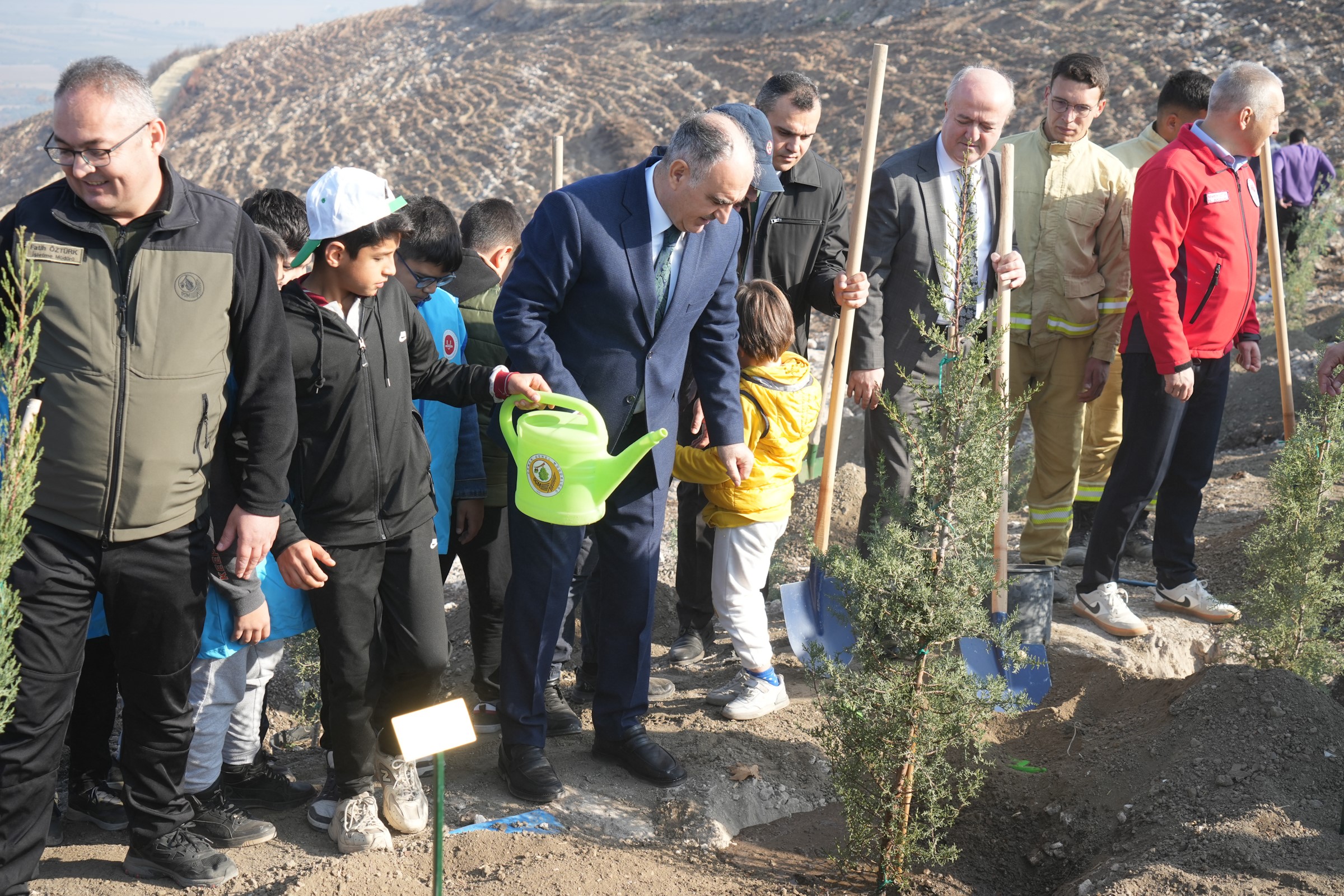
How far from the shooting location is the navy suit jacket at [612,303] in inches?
118

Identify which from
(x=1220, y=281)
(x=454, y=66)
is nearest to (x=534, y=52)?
(x=454, y=66)

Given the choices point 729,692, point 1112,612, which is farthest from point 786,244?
point 1112,612

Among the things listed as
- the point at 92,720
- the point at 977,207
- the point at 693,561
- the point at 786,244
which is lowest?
the point at 92,720

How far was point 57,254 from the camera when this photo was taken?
2.38 metres

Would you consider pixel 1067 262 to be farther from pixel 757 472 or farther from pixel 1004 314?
pixel 757 472

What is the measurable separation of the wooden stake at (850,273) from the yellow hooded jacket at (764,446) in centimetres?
28

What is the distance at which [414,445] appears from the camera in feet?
9.93

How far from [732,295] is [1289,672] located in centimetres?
227

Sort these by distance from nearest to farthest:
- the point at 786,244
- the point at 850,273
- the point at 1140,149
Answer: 1. the point at 850,273
2. the point at 786,244
3. the point at 1140,149

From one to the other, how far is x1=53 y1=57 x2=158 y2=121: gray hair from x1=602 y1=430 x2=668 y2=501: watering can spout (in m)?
1.38

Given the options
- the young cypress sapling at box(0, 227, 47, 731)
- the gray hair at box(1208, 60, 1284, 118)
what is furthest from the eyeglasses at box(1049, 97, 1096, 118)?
the young cypress sapling at box(0, 227, 47, 731)

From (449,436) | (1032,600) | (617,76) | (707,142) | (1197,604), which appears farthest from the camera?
(617,76)

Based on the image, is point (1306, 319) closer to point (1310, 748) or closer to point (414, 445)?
point (1310, 748)

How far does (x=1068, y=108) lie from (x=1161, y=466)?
5.21ft
